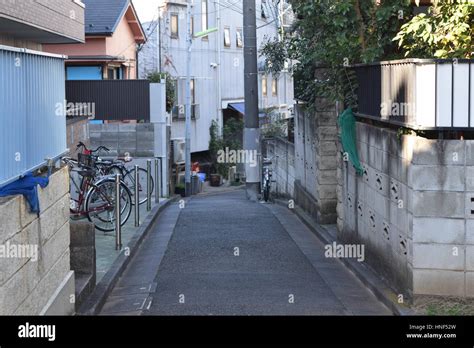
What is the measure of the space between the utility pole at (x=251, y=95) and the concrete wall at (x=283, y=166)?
80 cm

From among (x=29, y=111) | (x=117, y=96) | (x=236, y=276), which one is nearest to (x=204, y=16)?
(x=117, y=96)

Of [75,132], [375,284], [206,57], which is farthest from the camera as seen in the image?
[206,57]

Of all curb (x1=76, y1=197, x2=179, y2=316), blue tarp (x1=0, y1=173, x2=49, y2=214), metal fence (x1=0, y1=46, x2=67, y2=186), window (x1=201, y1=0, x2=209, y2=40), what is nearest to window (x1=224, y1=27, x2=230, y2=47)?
window (x1=201, y1=0, x2=209, y2=40)

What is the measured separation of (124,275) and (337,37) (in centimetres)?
472

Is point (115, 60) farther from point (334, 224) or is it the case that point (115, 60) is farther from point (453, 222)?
point (453, 222)

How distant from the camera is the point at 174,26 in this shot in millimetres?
36031

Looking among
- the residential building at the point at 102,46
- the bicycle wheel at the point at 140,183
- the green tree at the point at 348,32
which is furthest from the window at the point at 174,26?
the green tree at the point at 348,32

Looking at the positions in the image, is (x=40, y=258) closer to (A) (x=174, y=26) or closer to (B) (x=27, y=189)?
(B) (x=27, y=189)

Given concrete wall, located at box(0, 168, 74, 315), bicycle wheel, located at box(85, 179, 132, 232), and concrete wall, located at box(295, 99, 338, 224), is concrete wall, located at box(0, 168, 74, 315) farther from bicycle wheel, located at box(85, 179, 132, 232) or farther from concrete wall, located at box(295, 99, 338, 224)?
concrete wall, located at box(295, 99, 338, 224)

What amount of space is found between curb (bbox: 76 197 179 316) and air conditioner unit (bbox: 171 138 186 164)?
52.8 feet

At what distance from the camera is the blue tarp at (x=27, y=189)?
19.7 ft

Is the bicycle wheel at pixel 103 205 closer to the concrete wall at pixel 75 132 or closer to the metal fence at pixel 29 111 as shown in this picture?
the concrete wall at pixel 75 132

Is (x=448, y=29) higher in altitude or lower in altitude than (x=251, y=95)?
higher

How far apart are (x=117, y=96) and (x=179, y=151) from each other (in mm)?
10146
